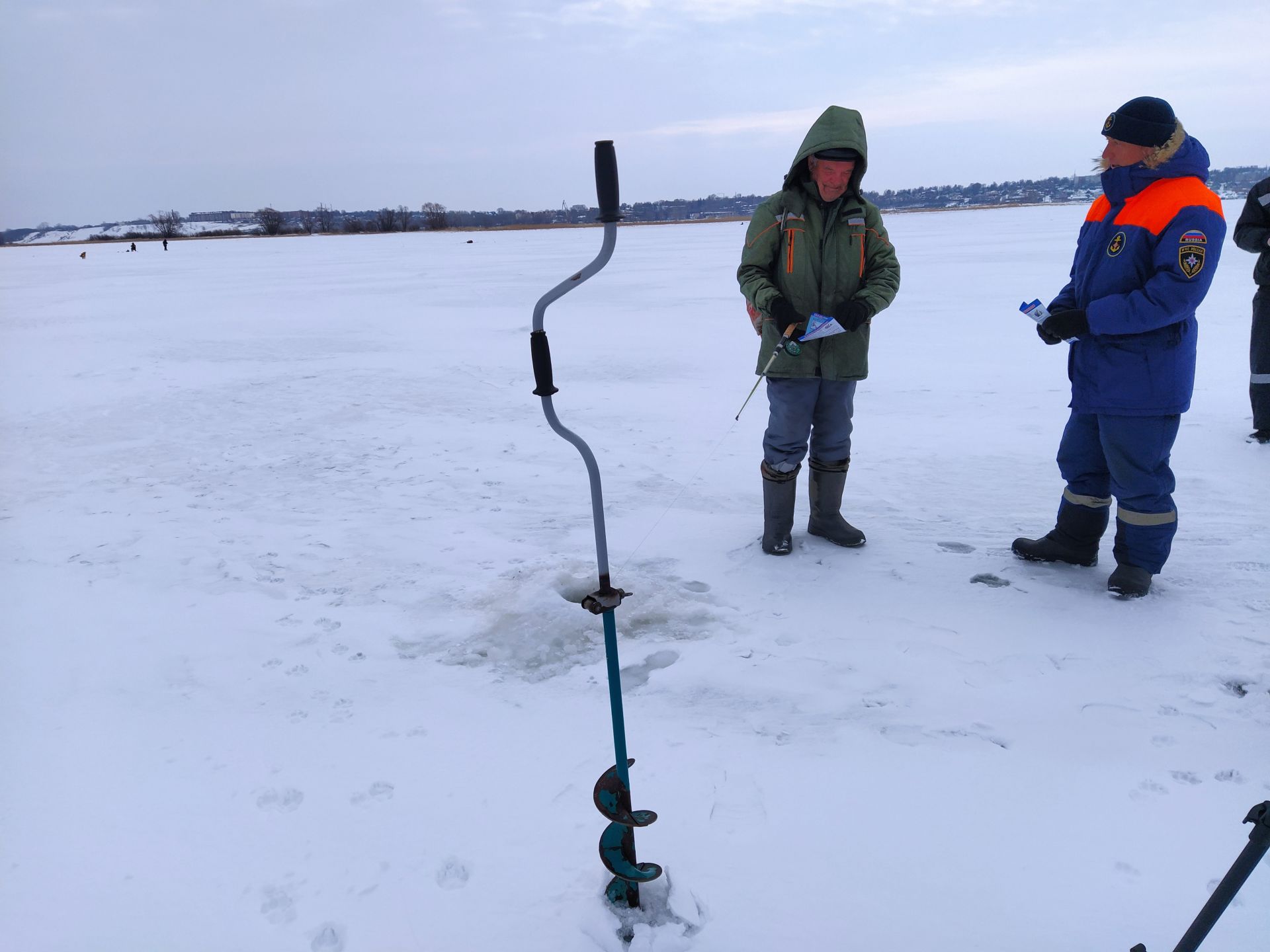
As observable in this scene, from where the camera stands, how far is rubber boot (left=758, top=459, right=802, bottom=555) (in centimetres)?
330

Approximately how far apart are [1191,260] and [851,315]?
1075mm

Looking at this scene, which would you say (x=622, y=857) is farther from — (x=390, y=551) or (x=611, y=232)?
(x=390, y=551)

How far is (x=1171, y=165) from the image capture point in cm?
257

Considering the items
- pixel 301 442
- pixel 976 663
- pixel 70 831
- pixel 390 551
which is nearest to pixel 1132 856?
pixel 976 663

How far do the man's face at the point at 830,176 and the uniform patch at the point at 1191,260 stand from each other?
3.75 feet

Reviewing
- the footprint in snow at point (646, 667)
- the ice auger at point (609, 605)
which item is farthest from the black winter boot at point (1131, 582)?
the ice auger at point (609, 605)

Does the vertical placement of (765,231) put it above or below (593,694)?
above

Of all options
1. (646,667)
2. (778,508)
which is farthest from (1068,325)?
(646,667)

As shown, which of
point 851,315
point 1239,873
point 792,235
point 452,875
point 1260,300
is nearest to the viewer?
point 1239,873

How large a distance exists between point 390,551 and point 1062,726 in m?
2.71

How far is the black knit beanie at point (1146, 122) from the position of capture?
8.27 ft

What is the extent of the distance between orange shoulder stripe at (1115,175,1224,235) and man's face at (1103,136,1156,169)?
104mm

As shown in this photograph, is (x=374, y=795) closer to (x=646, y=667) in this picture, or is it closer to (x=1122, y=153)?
(x=646, y=667)

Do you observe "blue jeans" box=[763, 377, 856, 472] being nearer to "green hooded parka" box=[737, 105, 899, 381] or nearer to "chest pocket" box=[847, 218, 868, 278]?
"green hooded parka" box=[737, 105, 899, 381]
